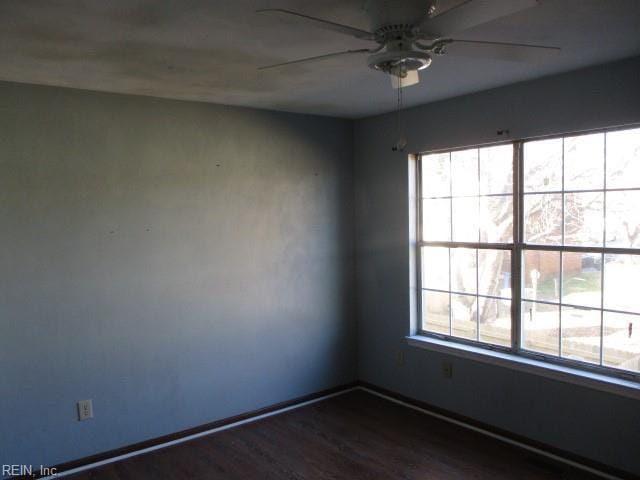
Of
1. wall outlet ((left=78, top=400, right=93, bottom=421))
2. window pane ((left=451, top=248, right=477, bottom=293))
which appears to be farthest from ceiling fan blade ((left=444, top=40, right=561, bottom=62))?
wall outlet ((left=78, top=400, right=93, bottom=421))

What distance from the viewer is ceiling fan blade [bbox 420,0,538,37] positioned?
1439 mm

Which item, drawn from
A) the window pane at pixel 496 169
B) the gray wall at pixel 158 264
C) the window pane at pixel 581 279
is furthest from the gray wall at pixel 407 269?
the window pane at pixel 581 279

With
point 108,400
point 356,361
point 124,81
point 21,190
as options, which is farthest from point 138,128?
point 356,361

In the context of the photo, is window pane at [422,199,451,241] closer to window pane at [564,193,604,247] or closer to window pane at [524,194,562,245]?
window pane at [524,194,562,245]

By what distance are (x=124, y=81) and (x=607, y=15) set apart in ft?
8.07

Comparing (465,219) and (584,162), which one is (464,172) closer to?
(465,219)

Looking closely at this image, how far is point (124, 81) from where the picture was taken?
9.55 feet

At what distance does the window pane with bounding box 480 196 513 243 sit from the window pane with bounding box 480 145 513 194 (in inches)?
2.8

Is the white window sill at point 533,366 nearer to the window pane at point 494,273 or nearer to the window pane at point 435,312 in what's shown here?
the window pane at point 435,312

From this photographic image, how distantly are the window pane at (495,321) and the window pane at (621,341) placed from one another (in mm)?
623

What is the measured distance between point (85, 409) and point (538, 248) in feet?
9.96

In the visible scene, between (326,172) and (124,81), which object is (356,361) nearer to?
(326,172)

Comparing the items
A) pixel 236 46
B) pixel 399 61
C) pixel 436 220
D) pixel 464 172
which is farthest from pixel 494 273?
pixel 236 46

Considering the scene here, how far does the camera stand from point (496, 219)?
3.46 m
